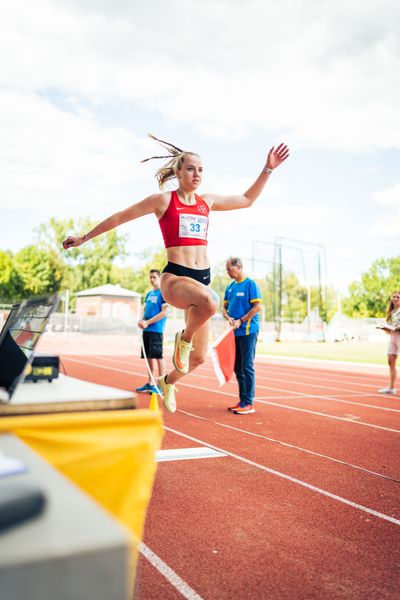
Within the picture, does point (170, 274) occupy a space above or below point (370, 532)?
above

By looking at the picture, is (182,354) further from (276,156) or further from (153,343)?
(153,343)

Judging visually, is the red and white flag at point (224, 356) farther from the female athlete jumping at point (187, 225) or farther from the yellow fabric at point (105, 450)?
the yellow fabric at point (105, 450)

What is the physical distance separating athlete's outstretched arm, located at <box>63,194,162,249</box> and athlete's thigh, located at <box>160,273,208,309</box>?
577 mm

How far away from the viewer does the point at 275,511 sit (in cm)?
354

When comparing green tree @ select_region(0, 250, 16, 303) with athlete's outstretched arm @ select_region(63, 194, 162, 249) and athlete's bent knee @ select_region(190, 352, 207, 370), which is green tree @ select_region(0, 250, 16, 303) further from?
athlete's outstretched arm @ select_region(63, 194, 162, 249)

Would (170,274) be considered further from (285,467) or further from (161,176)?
(285,467)

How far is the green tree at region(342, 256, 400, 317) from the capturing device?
71500 mm

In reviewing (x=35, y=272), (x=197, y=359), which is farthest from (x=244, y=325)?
(x=35, y=272)

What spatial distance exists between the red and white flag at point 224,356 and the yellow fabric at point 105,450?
6.65 metres

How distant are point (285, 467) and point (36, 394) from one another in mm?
3252

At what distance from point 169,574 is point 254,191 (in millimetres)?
3171

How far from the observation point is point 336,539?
3113 mm

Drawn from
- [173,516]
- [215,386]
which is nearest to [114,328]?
[215,386]

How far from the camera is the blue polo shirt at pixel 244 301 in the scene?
7.67 metres
